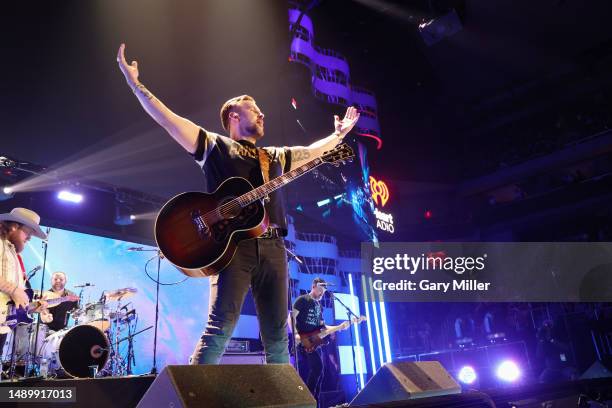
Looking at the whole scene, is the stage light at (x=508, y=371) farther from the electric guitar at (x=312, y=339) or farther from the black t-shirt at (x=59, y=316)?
the black t-shirt at (x=59, y=316)

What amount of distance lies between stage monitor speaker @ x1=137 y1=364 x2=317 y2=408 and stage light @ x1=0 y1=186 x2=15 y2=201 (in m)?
9.47

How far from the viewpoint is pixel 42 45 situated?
649cm

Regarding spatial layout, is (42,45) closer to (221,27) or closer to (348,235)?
(221,27)

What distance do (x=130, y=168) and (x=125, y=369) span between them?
4099mm

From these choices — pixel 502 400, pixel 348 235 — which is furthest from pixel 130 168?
pixel 502 400

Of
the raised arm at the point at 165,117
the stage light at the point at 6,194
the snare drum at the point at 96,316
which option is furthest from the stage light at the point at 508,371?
the stage light at the point at 6,194

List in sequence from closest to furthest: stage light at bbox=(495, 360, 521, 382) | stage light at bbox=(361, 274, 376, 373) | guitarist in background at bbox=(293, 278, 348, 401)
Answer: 1. guitarist in background at bbox=(293, 278, 348, 401)
2. stage light at bbox=(495, 360, 521, 382)
3. stage light at bbox=(361, 274, 376, 373)

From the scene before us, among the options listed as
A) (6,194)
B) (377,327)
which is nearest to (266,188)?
(6,194)

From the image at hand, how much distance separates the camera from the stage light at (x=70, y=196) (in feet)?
33.2

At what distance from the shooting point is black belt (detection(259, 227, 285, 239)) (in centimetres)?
262

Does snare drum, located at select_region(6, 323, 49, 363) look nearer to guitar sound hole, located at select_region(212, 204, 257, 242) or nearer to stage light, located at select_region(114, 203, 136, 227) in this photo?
stage light, located at select_region(114, 203, 136, 227)

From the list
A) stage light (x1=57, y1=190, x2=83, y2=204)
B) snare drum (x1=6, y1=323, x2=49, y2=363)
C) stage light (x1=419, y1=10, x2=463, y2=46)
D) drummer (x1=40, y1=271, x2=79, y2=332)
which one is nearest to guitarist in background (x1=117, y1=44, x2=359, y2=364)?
snare drum (x1=6, y1=323, x2=49, y2=363)

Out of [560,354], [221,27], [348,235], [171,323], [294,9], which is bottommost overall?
[560,354]

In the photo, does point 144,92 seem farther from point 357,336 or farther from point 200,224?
point 357,336
